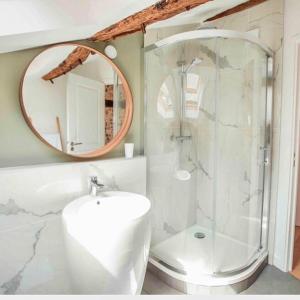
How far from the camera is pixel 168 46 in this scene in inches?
70.5

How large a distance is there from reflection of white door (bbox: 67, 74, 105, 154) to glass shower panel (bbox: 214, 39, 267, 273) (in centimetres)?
91

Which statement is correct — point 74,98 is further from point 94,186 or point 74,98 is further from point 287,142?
point 287,142

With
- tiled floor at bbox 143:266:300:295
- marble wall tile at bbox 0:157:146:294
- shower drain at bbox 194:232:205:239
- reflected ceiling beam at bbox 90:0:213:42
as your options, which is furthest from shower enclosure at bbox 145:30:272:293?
marble wall tile at bbox 0:157:146:294

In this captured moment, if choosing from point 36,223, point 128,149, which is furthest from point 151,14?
point 36,223

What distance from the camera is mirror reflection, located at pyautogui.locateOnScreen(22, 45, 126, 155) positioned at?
4.50 ft

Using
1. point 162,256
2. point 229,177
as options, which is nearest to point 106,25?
point 229,177

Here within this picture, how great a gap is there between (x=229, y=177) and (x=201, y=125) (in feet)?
1.65

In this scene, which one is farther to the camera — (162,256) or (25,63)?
(162,256)

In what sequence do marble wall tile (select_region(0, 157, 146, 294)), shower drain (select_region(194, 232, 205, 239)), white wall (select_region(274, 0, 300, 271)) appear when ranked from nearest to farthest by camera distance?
marble wall tile (select_region(0, 157, 146, 294)) < white wall (select_region(274, 0, 300, 271)) < shower drain (select_region(194, 232, 205, 239))

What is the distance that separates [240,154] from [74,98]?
1.37m

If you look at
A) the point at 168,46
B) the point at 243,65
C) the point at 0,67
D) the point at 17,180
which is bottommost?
the point at 17,180

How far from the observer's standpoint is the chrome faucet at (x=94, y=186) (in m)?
1.46

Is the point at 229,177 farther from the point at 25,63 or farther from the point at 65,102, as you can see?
the point at 25,63

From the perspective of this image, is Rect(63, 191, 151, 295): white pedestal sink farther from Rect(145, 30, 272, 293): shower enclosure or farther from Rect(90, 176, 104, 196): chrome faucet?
Rect(145, 30, 272, 293): shower enclosure
